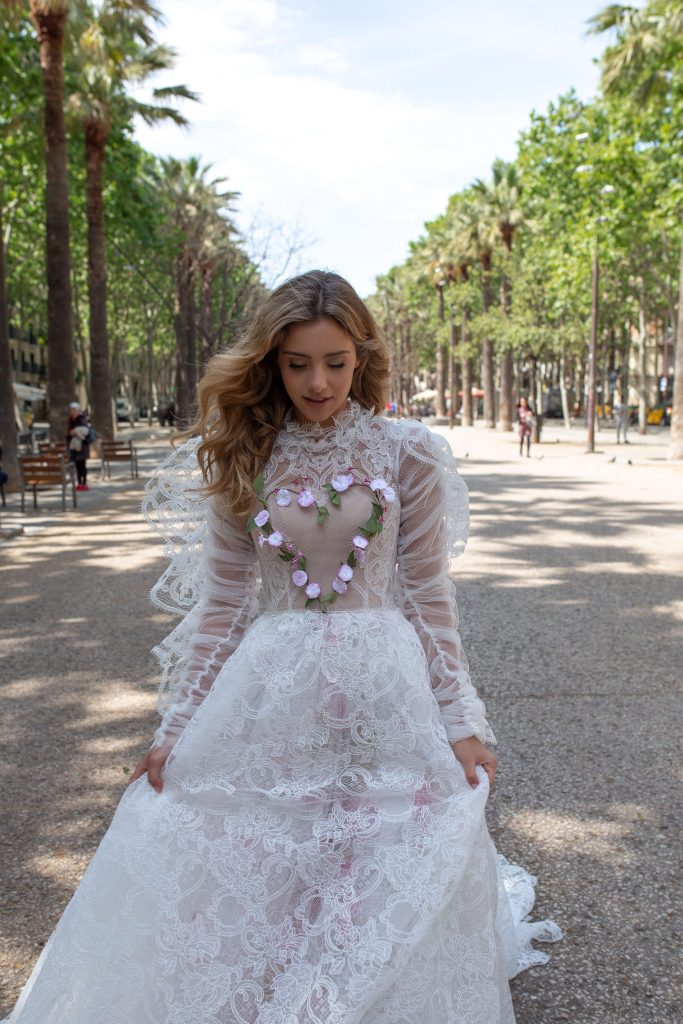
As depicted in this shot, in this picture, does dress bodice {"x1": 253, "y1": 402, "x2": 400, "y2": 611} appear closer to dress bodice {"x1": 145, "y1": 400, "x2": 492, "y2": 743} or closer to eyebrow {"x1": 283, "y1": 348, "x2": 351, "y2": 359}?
dress bodice {"x1": 145, "y1": 400, "x2": 492, "y2": 743}

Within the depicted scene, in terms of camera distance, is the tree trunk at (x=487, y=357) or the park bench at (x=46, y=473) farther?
the tree trunk at (x=487, y=357)

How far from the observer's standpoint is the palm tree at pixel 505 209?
4369cm

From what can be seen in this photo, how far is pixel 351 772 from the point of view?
6.82 feet

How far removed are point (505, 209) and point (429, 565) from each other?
44585 mm

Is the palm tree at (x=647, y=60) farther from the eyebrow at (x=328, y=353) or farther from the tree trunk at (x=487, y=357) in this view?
the tree trunk at (x=487, y=357)

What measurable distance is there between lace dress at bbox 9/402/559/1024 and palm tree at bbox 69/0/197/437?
21841 mm

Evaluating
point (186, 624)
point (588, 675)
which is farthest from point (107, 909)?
point (588, 675)

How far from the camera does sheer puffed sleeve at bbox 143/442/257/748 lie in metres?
2.28

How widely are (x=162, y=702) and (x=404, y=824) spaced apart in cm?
71

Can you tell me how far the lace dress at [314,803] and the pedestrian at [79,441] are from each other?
1608cm

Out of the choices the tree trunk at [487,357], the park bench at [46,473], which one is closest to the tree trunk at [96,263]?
the park bench at [46,473]

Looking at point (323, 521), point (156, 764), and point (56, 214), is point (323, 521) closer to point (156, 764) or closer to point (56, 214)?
point (156, 764)

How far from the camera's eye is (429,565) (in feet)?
7.43

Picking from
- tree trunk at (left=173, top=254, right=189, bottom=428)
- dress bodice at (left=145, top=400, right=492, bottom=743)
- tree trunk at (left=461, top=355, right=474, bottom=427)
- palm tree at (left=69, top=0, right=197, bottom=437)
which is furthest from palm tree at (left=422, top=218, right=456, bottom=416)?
dress bodice at (left=145, top=400, right=492, bottom=743)
